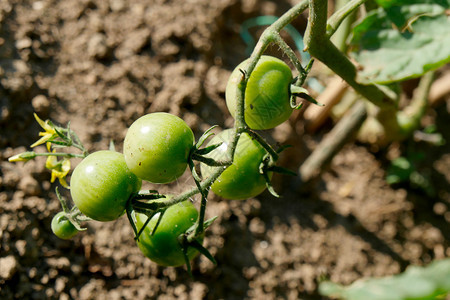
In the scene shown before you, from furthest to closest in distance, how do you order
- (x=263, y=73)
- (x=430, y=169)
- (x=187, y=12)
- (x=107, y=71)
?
(x=430, y=169) → (x=187, y=12) → (x=107, y=71) → (x=263, y=73)

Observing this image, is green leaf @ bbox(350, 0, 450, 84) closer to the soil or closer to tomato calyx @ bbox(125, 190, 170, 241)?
tomato calyx @ bbox(125, 190, 170, 241)

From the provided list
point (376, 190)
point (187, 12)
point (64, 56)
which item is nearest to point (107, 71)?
point (64, 56)

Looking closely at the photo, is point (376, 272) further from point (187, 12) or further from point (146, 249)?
point (187, 12)

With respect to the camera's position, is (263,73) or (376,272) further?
(376,272)

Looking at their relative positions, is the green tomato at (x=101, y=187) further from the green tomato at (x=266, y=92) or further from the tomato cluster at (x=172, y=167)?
the green tomato at (x=266, y=92)

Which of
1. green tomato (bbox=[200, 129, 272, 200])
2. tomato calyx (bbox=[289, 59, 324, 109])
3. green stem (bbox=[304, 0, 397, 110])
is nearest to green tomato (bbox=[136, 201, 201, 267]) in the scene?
green tomato (bbox=[200, 129, 272, 200])

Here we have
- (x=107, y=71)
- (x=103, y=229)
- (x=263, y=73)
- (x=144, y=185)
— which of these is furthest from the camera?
(x=107, y=71)
